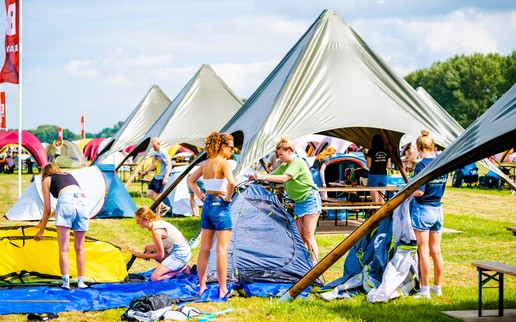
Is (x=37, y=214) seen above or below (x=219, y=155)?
below

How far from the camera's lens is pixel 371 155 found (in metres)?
11.8

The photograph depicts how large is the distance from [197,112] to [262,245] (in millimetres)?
10222

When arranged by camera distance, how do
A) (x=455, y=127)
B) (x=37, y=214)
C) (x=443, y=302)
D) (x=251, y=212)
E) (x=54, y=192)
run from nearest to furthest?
(x=443, y=302) < (x=54, y=192) < (x=251, y=212) < (x=455, y=127) < (x=37, y=214)

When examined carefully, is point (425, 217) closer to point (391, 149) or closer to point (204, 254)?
point (204, 254)

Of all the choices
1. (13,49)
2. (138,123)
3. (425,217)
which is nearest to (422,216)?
(425,217)

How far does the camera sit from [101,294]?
6.56 meters

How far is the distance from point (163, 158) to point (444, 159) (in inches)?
308

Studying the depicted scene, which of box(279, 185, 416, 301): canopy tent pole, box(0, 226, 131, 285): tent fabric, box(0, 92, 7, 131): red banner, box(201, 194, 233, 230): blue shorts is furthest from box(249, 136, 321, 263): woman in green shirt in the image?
box(0, 92, 7, 131): red banner

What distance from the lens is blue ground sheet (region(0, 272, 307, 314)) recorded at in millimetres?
6168

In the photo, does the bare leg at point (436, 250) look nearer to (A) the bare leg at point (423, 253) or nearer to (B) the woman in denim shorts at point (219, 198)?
(A) the bare leg at point (423, 253)

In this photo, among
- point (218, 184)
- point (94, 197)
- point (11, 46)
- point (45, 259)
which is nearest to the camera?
point (218, 184)

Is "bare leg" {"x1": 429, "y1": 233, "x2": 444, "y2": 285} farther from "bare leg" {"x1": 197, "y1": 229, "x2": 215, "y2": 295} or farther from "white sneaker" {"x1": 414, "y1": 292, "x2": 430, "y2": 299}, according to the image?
"bare leg" {"x1": 197, "y1": 229, "x2": 215, "y2": 295}

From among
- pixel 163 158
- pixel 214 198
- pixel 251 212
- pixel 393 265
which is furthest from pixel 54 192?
pixel 163 158

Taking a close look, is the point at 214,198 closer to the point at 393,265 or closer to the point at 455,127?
the point at 393,265
